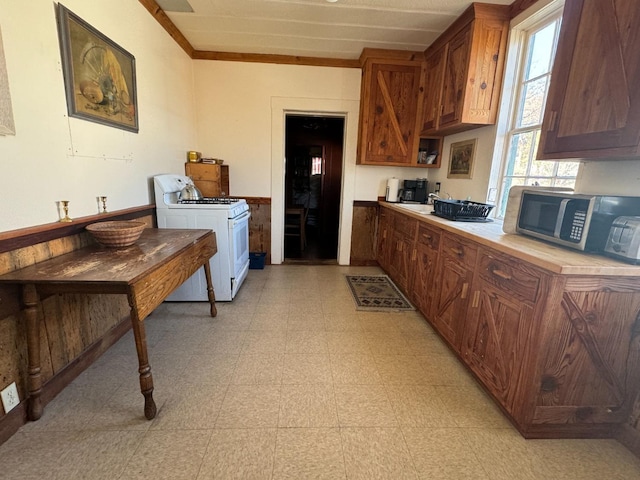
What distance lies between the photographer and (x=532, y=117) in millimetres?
2361

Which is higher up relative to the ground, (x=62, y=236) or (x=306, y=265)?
(x=62, y=236)

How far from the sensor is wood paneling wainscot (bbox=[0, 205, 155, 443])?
53.5 inches

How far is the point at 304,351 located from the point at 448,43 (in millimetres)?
3200

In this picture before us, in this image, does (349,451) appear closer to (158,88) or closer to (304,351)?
(304,351)

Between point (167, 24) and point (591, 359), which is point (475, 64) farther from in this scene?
point (167, 24)

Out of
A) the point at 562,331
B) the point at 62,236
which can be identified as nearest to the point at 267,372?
the point at 62,236

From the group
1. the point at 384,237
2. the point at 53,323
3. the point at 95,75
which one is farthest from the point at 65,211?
the point at 384,237

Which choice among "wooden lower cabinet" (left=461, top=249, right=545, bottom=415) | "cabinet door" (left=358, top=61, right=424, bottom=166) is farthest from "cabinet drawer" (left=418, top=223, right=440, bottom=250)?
"cabinet door" (left=358, top=61, right=424, bottom=166)

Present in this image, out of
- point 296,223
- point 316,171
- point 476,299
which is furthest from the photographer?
point 316,171

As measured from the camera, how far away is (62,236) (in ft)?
5.44

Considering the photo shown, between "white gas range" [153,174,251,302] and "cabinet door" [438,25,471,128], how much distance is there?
2.31m

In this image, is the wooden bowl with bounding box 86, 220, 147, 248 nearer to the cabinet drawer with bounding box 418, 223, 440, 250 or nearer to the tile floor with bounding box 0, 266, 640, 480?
the tile floor with bounding box 0, 266, 640, 480

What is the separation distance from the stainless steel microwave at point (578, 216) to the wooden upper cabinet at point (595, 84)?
0.78ft

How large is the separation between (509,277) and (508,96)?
1866mm
